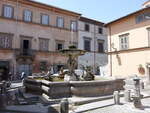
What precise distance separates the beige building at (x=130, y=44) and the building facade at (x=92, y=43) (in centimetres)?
681

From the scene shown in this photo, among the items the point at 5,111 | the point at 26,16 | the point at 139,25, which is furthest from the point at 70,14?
the point at 5,111

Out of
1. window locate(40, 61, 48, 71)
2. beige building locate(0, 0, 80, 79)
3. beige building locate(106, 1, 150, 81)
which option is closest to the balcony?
beige building locate(0, 0, 80, 79)

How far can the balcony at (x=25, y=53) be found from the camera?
20.4 meters

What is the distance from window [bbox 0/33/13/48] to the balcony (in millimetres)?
1318

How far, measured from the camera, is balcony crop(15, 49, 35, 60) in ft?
66.8

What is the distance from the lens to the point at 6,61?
19.8 meters

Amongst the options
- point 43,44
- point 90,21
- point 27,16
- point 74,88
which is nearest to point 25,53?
point 43,44

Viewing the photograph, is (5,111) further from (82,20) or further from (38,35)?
(82,20)

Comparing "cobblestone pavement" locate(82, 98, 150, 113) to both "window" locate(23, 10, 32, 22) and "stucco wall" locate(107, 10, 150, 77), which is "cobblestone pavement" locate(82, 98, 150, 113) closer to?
"stucco wall" locate(107, 10, 150, 77)

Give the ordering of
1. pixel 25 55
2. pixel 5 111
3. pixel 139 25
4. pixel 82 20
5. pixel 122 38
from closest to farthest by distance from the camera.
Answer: pixel 5 111
pixel 139 25
pixel 122 38
pixel 25 55
pixel 82 20

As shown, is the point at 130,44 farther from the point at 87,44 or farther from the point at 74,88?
the point at 74,88

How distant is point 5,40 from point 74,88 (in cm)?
1536

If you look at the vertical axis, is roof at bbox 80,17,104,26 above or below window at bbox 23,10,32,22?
above

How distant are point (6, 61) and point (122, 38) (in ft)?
48.0
